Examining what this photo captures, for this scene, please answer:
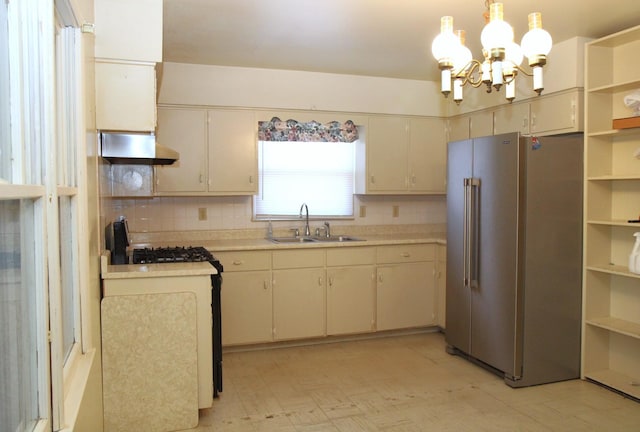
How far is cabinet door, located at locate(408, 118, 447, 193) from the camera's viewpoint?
5.11m

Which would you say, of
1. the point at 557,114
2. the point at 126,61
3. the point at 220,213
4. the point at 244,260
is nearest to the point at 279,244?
the point at 244,260

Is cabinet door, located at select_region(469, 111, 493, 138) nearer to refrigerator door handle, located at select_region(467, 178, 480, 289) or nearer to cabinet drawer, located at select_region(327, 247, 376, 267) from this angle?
refrigerator door handle, located at select_region(467, 178, 480, 289)

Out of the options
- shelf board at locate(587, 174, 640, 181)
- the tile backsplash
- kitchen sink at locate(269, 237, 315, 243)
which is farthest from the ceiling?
kitchen sink at locate(269, 237, 315, 243)

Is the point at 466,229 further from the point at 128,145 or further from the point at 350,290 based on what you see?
the point at 128,145

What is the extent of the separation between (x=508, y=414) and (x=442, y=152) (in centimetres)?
276

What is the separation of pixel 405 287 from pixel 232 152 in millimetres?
1996

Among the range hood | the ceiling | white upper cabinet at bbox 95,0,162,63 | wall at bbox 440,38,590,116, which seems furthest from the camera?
wall at bbox 440,38,590,116

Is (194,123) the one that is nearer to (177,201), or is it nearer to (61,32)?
(177,201)

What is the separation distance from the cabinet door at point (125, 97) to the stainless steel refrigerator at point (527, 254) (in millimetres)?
2333

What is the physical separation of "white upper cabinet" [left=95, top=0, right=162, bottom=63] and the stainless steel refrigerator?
7.71 feet

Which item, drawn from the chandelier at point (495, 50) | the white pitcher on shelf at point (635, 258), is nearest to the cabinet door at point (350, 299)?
the white pitcher on shelf at point (635, 258)

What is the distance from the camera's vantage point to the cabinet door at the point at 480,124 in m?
4.59

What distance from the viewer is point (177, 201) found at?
464 cm

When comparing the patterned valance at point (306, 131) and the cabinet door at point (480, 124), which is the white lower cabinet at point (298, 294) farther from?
the cabinet door at point (480, 124)
